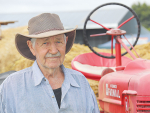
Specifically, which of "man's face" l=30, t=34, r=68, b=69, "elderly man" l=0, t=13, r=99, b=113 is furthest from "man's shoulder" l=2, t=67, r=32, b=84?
"man's face" l=30, t=34, r=68, b=69

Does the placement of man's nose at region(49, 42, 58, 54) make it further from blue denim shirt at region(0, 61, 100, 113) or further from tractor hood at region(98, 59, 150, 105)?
tractor hood at region(98, 59, 150, 105)

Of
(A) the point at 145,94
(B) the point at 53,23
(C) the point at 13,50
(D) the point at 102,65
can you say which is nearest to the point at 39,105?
(B) the point at 53,23

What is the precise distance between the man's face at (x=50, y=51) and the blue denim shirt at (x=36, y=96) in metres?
0.07

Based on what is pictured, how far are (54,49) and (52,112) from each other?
13.4 inches

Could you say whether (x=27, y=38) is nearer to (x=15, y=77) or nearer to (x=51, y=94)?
(x=15, y=77)

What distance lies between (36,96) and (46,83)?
0.09m

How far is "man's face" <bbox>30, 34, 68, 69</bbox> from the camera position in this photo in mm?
1219

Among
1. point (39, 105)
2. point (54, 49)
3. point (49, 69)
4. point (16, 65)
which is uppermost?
point (54, 49)

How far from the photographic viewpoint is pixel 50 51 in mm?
1219

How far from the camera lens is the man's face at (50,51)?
1.22 meters

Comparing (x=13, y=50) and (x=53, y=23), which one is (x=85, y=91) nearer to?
(x=53, y=23)

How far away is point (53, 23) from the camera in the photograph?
1252mm

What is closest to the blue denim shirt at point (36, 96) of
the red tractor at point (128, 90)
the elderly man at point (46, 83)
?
the elderly man at point (46, 83)

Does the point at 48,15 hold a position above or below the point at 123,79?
above
